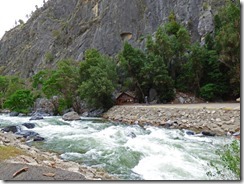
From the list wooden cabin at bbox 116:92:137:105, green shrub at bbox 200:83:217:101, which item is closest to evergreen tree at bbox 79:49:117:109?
wooden cabin at bbox 116:92:137:105

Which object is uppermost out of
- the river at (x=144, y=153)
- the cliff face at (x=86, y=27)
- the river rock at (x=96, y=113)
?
the cliff face at (x=86, y=27)

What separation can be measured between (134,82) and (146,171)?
16.0 meters

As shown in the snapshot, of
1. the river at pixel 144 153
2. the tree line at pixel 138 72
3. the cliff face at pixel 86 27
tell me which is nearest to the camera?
the river at pixel 144 153

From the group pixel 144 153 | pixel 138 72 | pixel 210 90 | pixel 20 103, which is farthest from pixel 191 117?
pixel 20 103

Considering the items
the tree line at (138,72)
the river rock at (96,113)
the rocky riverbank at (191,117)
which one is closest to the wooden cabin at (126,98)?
the tree line at (138,72)

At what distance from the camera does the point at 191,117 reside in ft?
37.5

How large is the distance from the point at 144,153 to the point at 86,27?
37.5 meters

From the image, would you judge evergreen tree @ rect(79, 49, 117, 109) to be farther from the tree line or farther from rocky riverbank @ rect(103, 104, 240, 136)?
rocky riverbank @ rect(103, 104, 240, 136)

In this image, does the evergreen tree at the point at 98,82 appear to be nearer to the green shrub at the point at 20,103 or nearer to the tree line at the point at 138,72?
the tree line at the point at 138,72

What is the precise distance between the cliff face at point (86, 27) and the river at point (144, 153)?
14.9 m

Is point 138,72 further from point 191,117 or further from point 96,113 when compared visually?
point 191,117

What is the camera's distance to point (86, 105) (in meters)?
22.2

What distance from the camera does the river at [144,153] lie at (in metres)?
5.01

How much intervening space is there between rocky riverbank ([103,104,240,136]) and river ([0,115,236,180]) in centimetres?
78
